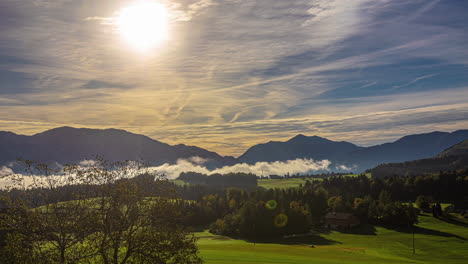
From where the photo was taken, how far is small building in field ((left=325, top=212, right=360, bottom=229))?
155m

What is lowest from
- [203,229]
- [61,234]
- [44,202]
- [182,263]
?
[203,229]

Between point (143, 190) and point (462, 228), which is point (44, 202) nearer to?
point (143, 190)

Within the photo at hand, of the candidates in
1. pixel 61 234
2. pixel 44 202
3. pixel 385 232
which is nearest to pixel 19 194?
pixel 44 202

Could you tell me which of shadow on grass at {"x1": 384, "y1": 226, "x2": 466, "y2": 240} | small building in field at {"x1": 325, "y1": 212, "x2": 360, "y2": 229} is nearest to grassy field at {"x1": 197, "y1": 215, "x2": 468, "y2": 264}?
shadow on grass at {"x1": 384, "y1": 226, "x2": 466, "y2": 240}

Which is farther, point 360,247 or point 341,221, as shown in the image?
point 341,221

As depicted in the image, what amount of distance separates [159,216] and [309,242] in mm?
98108

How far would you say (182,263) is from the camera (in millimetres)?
29188

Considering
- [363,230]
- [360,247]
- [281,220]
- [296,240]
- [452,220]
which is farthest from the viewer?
[452,220]

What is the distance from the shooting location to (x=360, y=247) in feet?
320

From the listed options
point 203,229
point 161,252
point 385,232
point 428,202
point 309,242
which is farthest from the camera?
point 428,202

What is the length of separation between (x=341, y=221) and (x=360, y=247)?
61042mm

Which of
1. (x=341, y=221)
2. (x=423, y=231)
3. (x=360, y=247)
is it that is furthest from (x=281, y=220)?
(x=423, y=231)

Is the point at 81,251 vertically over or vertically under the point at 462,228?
over

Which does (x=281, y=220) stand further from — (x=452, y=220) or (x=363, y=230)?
(x=452, y=220)
